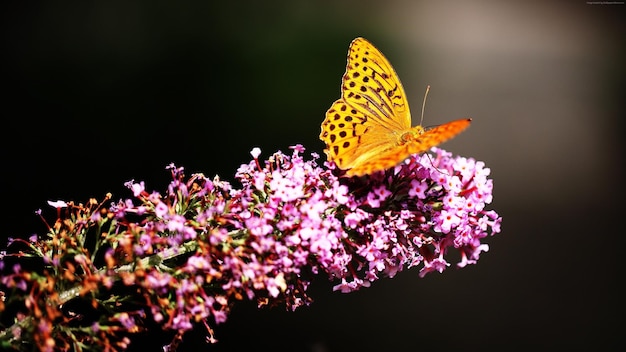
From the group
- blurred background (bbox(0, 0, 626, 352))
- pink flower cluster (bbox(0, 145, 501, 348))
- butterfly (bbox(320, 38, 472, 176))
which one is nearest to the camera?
pink flower cluster (bbox(0, 145, 501, 348))

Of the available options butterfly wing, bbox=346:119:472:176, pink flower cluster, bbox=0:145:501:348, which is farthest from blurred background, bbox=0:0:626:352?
butterfly wing, bbox=346:119:472:176

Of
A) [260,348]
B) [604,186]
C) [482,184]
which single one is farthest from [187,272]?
[604,186]

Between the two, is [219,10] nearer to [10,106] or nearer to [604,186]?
[10,106]

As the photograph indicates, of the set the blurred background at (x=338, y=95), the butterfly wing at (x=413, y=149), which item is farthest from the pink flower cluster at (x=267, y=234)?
the blurred background at (x=338, y=95)

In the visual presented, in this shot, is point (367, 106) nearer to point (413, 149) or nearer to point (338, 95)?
point (413, 149)

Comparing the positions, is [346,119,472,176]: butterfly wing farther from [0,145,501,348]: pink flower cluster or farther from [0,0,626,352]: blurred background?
[0,0,626,352]: blurred background

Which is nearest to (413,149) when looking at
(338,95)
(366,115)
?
(366,115)
